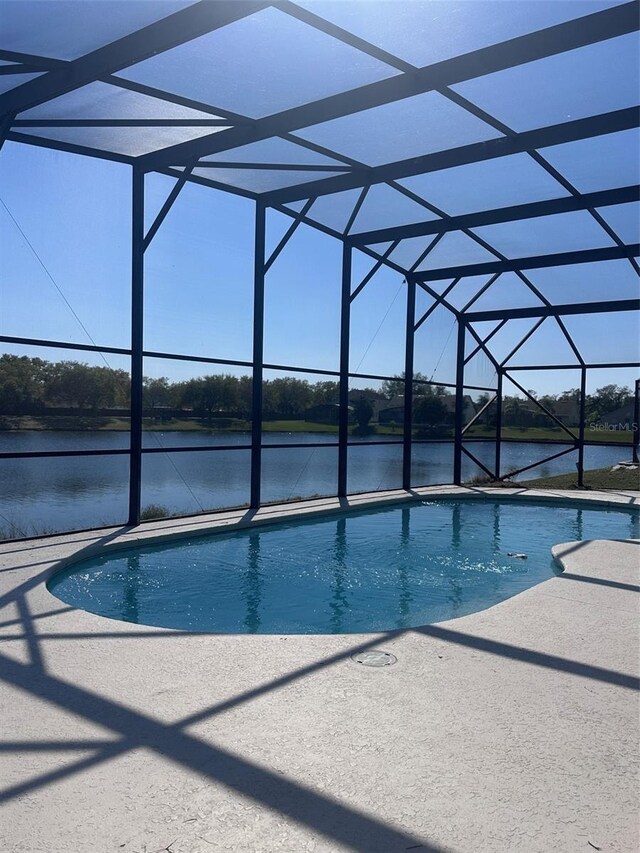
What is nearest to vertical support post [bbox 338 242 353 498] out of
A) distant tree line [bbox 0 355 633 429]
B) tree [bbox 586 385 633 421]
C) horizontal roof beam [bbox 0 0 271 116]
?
distant tree line [bbox 0 355 633 429]

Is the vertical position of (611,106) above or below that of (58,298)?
above

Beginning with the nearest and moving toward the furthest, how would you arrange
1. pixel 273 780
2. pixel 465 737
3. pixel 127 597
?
pixel 273 780
pixel 465 737
pixel 127 597

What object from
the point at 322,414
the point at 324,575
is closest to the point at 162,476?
the point at 322,414

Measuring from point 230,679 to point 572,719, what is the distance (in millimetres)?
1659

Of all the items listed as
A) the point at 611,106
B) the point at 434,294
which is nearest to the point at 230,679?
the point at 611,106

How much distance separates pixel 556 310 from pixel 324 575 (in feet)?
28.1

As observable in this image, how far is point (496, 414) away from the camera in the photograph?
587 inches

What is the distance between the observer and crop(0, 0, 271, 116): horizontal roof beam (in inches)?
176

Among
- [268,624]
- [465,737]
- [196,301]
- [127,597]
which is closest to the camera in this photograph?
[465,737]

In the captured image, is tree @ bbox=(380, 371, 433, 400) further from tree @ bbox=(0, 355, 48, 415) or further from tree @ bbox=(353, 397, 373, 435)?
tree @ bbox=(0, 355, 48, 415)

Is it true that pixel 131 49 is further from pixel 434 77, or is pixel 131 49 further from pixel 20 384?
pixel 20 384

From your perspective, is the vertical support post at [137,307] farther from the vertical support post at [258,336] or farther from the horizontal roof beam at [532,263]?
the horizontal roof beam at [532,263]

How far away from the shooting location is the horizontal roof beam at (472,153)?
6332 millimetres

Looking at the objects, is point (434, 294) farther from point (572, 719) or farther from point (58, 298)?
point (572, 719)
